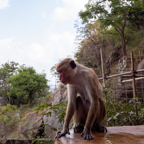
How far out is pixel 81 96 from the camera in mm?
2711

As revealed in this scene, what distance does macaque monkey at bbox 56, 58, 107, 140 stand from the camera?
235 cm

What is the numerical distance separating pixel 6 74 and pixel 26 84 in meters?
2.55

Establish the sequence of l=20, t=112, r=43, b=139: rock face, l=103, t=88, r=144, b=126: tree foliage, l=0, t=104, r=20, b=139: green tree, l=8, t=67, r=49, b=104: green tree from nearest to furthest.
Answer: l=103, t=88, r=144, b=126: tree foliage < l=0, t=104, r=20, b=139: green tree < l=20, t=112, r=43, b=139: rock face < l=8, t=67, r=49, b=104: green tree

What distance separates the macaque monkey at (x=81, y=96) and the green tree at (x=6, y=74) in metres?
15.9

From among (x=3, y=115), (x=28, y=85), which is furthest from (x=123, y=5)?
(x=3, y=115)

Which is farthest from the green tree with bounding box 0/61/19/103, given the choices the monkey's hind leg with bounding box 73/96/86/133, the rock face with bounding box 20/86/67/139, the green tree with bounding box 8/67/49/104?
the monkey's hind leg with bounding box 73/96/86/133

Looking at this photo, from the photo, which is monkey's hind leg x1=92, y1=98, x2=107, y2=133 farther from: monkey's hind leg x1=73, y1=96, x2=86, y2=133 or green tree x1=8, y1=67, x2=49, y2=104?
green tree x1=8, y1=67, x2=49, y2=104

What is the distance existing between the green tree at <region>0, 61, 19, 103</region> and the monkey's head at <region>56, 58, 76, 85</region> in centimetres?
1607

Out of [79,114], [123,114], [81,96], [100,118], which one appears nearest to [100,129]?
[100,118]

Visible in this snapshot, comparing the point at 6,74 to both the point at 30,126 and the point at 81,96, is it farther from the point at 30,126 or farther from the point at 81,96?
the point at 81,96

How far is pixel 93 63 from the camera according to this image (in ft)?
48.2

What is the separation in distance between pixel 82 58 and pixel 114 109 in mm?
10070

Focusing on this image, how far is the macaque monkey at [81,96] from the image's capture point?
2.35m

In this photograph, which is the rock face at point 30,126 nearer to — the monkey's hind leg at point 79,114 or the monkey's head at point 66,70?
the monkey's hind leg at point 79,114
